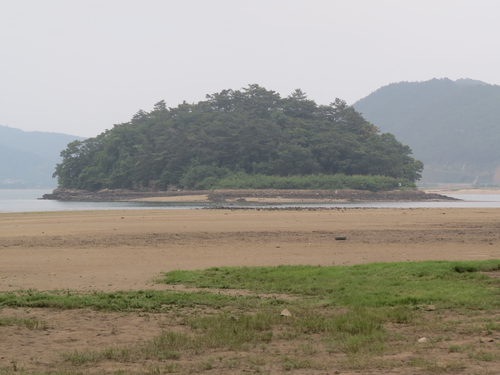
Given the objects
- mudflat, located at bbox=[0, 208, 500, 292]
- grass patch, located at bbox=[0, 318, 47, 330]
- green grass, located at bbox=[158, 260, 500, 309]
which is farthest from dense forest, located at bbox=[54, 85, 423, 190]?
grass patch, located at bbox=[0, 318, 47, 330]

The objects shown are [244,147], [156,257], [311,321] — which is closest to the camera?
[311,321]

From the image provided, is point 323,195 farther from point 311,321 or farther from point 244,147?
point 311,321

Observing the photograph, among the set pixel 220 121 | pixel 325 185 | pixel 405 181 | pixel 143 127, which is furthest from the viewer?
pixel 143 127

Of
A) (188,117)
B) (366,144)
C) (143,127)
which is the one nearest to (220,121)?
(188,117)

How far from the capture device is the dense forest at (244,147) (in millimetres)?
107500

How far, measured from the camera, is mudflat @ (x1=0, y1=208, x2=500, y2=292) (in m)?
15.3

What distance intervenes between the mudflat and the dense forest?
7067cm

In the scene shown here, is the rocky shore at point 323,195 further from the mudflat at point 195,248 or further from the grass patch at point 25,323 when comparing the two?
the grass patch at point 25,323

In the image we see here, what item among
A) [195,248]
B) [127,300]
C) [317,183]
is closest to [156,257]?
[195,248]

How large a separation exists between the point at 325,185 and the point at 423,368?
92031 mm

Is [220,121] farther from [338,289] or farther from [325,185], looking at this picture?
[338,289]

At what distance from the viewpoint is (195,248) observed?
69.6ft

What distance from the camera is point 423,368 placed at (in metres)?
6.90

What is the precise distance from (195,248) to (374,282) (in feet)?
32.0
